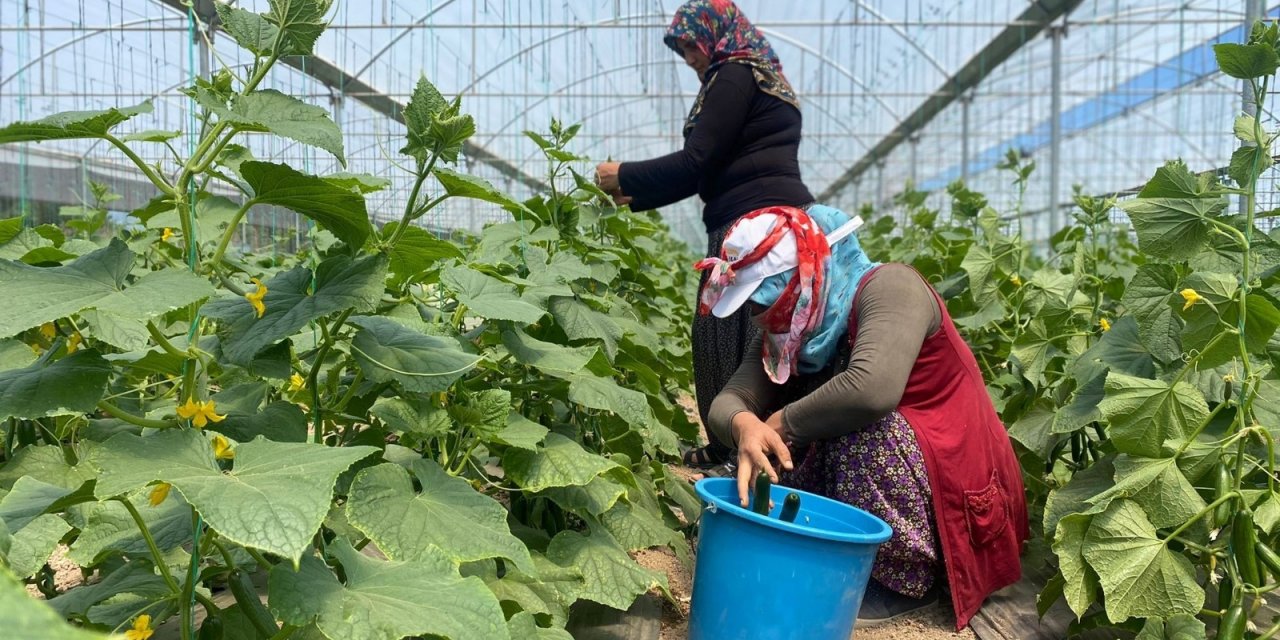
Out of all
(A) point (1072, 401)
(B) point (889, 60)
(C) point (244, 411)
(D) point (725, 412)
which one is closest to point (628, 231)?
(D) point (725, 412)

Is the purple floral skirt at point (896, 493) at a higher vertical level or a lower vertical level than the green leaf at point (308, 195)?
lower

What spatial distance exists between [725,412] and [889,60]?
10.5 m

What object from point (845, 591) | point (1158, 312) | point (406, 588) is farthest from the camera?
point (1158, 312)

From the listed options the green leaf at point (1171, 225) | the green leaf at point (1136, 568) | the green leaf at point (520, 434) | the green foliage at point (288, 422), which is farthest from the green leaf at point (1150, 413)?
the green leaf at point (520, 434)

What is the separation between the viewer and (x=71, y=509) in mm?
1187

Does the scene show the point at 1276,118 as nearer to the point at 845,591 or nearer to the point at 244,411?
the point at 845,591

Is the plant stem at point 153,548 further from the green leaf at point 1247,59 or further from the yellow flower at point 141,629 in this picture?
the green leaf at point 1247,59

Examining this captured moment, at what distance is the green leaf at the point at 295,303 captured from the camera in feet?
3.18

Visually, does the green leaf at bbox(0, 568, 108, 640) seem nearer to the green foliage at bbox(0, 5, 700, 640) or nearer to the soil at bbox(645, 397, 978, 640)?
the green foliage at bbox(0, 5, 700, 640)

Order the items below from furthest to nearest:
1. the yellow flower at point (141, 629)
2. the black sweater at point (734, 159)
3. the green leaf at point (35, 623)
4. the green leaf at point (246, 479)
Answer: the black sweater at point (734, 159)
the yellow flower at point (141, 629)
the green leaf at point (246, 479)
the green leaf at point (35, 623)

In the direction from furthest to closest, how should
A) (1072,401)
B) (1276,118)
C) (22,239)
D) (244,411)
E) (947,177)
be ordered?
1. (947,177)
2. (1276,118)
3. (1072,401)
4. (22,239)
5. (244,411)

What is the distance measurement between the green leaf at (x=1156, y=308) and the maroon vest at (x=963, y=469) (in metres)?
0.35

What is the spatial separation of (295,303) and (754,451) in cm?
92

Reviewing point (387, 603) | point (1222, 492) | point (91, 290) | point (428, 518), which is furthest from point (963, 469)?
point (91, 290)
